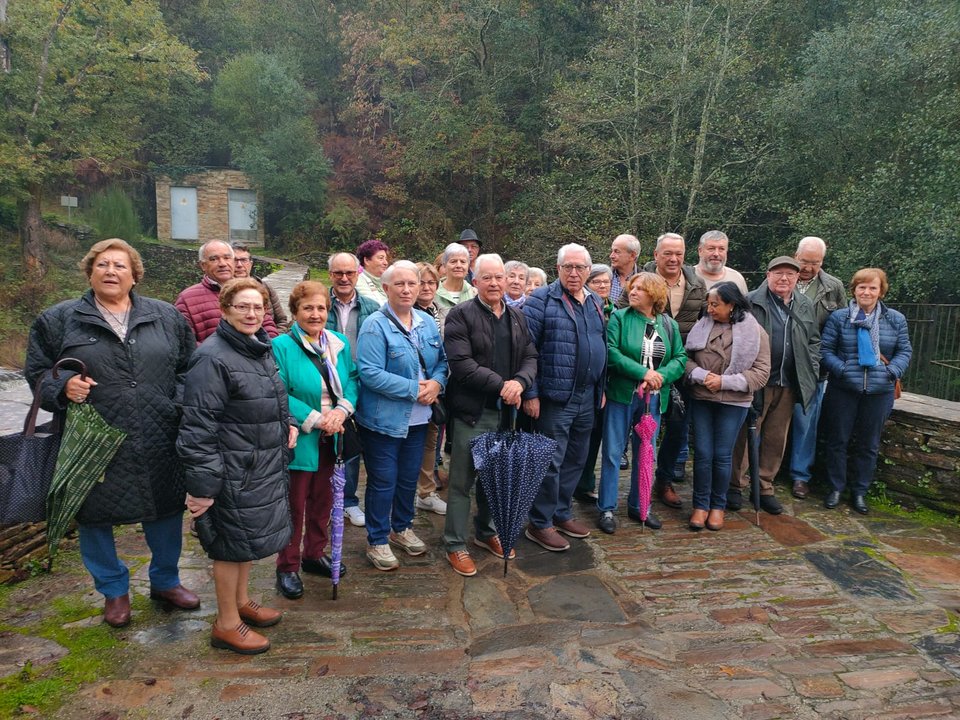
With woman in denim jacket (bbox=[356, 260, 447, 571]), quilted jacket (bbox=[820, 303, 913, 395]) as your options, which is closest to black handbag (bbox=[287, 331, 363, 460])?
woman in denim jacket (bbox=[356, 260, 447, 571])

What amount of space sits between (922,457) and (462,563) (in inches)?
152

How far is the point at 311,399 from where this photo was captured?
11.9ft

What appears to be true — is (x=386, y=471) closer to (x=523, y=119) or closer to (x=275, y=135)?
(x=523, y=119)

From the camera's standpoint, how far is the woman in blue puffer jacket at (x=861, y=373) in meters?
5.10

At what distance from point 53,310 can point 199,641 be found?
1771mm

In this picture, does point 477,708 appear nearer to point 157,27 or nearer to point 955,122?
point 955,122

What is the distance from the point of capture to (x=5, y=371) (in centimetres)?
611

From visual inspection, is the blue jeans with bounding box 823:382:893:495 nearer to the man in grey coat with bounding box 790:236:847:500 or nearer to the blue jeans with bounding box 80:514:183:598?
the man in grey coat with bounding box 790:236:847:500

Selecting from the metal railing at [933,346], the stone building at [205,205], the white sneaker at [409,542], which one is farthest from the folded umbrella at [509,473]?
the stone building at [205,205]

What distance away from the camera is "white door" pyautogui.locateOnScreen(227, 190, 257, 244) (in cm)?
2808

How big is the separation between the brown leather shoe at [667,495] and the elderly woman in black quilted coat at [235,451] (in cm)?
320

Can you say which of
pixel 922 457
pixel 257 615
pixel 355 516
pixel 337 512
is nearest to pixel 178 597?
pixel 257 615

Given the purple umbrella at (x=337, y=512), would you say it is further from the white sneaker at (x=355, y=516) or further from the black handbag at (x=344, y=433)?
the white sneaker at (x=355, y=516)

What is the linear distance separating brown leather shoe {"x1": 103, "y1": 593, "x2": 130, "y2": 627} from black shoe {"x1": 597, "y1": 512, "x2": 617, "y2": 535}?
119 inches
